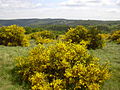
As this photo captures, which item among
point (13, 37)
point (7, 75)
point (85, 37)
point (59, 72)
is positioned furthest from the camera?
point (13, 37)

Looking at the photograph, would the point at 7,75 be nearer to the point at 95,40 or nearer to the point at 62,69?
the point at 62,69

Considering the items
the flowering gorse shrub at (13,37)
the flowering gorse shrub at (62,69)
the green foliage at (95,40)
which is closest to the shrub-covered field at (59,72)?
the flowering gorse shrub at (62,69)

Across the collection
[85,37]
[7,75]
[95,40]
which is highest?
[85,37]

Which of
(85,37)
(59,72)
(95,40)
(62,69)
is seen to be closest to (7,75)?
(59,72)

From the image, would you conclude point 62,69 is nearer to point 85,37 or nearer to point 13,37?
point 85,37

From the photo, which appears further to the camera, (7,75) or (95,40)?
(95,40)

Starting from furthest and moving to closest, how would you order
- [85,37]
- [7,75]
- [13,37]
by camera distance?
[13,37]
[85,37]
[7,75]

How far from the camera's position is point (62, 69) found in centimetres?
913

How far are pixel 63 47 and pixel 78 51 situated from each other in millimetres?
890

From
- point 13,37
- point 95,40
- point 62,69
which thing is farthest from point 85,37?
point 62,69

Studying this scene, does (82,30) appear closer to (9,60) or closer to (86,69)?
(9,60)

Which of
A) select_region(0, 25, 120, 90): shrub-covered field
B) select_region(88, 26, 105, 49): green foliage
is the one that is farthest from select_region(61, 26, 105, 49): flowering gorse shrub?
select_region(0, 25, 120, 90): shrub-covered field

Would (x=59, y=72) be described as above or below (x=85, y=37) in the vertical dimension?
below

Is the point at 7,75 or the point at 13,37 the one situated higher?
the point at 13,37
